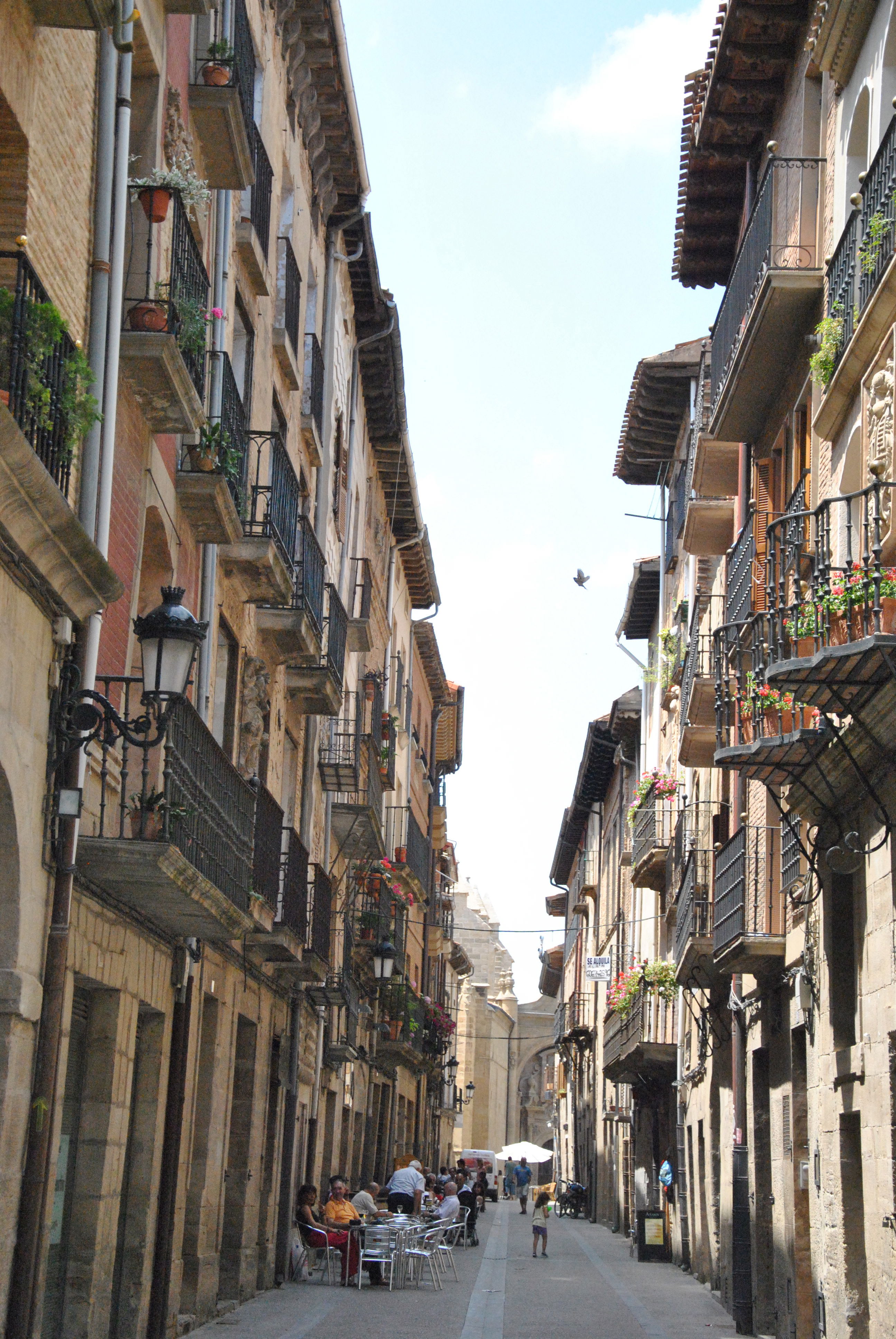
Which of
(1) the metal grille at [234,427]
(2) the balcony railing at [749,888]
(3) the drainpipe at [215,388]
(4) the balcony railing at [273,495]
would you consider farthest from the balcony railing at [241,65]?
(2) the balcony railing at [749,888]

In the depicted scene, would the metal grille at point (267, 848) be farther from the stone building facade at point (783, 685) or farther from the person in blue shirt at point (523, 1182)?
the person in blue shirt at point (523, 1182)

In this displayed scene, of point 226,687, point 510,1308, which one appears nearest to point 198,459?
point 226,687

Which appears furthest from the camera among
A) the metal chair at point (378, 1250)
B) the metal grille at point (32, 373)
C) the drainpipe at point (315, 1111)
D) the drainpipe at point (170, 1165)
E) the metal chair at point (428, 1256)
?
the drainpipe at point (315, 1111)

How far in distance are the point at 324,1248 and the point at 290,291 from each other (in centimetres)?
1165

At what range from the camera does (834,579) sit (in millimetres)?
Result: 10969

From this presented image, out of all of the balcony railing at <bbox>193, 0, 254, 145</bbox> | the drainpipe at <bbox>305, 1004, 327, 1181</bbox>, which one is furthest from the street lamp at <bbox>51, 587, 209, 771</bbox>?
the drainpipe at <bbox>305, 1004, 327, 1181</bbox>

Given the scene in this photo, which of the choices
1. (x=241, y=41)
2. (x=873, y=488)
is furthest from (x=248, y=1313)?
(x=241, y=41)

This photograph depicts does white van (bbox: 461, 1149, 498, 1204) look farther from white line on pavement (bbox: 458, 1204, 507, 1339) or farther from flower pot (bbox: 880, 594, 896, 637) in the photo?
flower pot (bbox: 880, 594, 896, 637)

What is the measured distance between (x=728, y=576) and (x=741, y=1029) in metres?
4.91

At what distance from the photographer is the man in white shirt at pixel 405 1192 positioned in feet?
85.1

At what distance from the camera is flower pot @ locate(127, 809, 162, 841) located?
36.9 ft

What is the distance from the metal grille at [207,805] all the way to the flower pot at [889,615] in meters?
4.46

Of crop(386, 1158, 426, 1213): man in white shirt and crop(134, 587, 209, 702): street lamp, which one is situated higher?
crop(134, 587, 209, 702): street lamp

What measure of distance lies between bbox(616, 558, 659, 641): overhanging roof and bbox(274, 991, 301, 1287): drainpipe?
1485 cm
